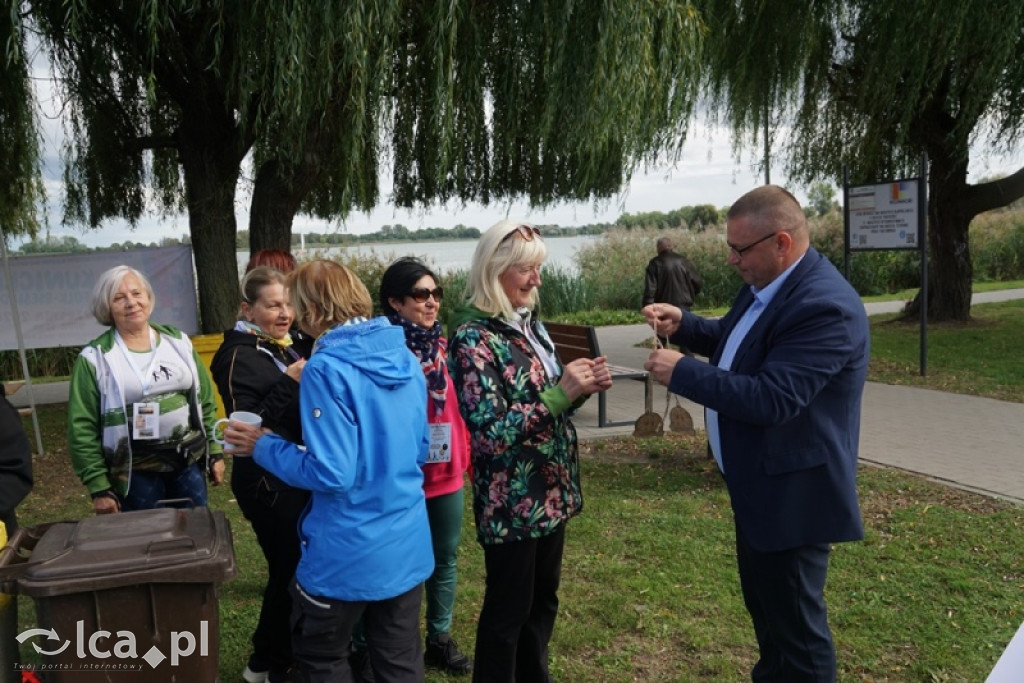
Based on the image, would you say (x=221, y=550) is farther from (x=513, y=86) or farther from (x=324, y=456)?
(x=513, y=86)

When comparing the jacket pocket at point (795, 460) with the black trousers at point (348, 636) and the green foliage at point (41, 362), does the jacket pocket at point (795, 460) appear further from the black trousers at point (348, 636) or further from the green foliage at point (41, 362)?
the green foliage at point (41, 362)

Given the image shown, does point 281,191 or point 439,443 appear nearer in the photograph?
point 439,443

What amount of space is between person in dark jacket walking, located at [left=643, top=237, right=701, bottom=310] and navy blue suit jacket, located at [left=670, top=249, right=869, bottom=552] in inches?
400

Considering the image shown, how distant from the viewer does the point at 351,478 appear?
2582mm

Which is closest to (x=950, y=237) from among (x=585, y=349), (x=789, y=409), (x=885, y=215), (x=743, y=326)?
(x=885, y=215)

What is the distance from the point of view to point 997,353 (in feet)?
40.8

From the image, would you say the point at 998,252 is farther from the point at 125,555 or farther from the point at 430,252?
the point at 125,555

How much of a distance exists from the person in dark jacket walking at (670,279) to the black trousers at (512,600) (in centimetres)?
987

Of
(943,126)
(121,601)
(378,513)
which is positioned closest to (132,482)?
(121,601)

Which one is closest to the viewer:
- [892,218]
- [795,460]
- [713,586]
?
[795,460]

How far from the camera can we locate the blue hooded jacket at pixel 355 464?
2564 mm

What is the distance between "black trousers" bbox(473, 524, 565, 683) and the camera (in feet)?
9.91

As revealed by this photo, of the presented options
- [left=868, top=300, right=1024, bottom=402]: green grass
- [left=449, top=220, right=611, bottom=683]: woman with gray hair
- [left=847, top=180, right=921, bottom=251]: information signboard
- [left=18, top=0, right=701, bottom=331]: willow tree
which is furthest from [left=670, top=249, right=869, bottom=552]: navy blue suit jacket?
[left=847, top=180, right=921, bottom=251]: information signboard

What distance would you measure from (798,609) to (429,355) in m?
1.73
